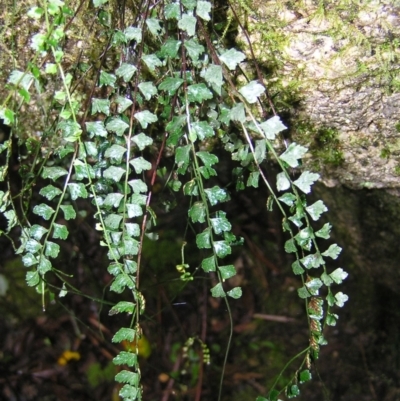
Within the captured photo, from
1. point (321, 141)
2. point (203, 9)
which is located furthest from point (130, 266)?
point (321, 141)

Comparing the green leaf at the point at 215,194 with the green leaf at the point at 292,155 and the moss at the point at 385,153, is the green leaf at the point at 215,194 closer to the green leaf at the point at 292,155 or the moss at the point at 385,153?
the green leaf at the point at 292,155

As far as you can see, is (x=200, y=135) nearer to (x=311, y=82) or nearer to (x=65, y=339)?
(x=311, y=82)

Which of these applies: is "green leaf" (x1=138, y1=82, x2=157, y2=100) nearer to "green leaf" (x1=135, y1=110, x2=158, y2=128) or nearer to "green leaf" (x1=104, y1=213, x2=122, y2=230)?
"green leaf" (x1=135, y1=110, x2=158, y2=128)

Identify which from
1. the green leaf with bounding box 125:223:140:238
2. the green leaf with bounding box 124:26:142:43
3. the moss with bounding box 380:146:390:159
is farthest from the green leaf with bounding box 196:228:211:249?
the moss with bounding box 380:146:390:159

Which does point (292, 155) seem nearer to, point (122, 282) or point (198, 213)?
point (198, 213)

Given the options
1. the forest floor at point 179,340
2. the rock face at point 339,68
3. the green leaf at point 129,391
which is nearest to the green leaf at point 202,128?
the rock face at point 339,68

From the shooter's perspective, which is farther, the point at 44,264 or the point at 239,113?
the point at 44,264

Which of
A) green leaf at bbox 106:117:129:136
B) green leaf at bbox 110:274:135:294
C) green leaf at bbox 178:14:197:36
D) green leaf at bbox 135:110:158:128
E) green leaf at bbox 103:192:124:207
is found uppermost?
green leaf at bbox 178:14:197:36

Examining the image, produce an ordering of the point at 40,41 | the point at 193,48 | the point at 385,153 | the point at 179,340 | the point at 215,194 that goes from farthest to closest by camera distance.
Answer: the point at 179,340
the point at 385,153
the point at 215,194
the point at 193,48
the point at 40,41

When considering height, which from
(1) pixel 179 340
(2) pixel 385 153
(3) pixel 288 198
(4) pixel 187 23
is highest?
(4) pixel 187 23
